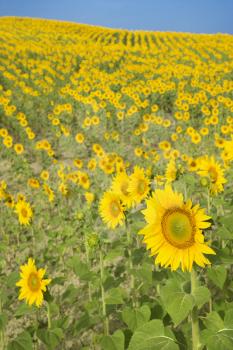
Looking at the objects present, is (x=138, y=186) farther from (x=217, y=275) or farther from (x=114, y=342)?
(x=114, y=342)

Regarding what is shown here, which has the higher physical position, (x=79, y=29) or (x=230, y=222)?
(x=79, y=29)

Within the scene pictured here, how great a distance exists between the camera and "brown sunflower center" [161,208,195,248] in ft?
6.11

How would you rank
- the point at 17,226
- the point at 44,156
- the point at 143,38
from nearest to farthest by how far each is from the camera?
1. the point at 17,226
2. the point at 44,156
3. the point at 143,38

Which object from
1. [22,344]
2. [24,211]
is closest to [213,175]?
[22,344]

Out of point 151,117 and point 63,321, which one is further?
point 151,117

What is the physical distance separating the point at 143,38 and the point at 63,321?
38.7 metres

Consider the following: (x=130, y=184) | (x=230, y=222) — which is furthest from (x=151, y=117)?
(x=230, y=222)

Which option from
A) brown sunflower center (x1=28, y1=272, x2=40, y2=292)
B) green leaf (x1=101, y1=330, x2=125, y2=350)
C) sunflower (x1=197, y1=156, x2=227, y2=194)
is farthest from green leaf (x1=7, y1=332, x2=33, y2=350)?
sunflower (x1=197, y1=156, x2=227, y2=194)

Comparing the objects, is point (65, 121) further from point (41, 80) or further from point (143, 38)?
point (143, 38)

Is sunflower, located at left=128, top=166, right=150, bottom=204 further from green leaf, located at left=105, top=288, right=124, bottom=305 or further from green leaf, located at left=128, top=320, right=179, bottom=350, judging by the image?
green leaf, located at left=128, top=320, right=179, bottom=350

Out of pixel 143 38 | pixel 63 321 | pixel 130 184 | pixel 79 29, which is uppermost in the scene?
pixel 79 29

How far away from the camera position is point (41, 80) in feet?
45.4

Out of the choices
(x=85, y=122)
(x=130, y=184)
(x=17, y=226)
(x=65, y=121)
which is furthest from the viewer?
(x=65, y=121)

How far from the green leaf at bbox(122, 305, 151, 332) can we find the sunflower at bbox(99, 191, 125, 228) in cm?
92
